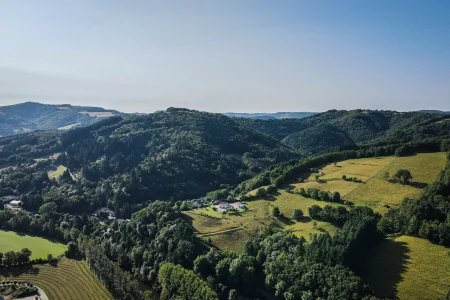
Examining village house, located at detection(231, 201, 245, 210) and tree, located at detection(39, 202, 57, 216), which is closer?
village house, located at detection(231, 201, 245, 210)

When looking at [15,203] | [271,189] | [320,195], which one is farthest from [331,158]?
[15,203]

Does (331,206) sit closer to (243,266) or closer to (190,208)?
(243,266)

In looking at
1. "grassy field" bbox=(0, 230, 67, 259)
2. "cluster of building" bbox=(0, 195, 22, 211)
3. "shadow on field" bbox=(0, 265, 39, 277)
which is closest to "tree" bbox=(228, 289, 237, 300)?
"shadow on field" bbox=(0, 265, 39, 277)

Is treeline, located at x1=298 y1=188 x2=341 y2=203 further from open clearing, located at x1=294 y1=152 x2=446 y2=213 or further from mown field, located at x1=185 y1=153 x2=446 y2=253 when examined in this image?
open clearing, located at x1=294 y1=152 x2=446 y2=213

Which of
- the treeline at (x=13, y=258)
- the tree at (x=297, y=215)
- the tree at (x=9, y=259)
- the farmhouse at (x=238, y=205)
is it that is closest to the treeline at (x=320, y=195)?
the tree at (x=297, y=215)

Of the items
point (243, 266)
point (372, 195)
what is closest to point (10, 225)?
point (243, 266)

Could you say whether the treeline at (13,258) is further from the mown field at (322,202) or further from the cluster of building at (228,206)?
the cluster of building at (228,206)
